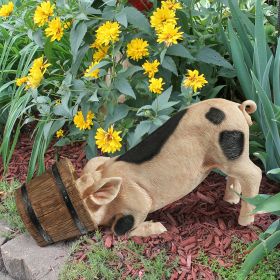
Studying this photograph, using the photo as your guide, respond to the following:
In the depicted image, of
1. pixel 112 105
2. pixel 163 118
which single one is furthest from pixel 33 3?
pixel 163 118

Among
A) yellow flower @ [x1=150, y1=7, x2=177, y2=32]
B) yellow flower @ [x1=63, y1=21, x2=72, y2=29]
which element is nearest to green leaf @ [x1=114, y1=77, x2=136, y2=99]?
yellow flower @ [x1=150, y1=7, x2=177, y2=32]

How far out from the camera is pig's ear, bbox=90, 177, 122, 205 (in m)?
2.60

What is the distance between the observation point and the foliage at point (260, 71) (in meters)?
2.82

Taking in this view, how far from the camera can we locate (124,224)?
274 cm

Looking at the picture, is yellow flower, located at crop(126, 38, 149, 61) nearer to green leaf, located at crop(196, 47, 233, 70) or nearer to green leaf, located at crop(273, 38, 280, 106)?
green leaf, located at crop(196, 47, 233, 70)

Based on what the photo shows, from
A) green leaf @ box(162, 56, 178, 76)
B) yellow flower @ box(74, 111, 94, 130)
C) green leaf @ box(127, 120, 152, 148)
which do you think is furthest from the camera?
yellow flower @ box(74, 111, 94, 130)

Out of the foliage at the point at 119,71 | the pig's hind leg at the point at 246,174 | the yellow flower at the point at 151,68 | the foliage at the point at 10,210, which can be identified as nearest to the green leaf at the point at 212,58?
the foliage at the point at 119,71

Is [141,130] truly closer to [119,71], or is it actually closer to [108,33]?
[119,71]

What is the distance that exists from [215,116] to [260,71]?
0.57 m

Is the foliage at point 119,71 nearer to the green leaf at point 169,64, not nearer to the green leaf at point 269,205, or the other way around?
the green leaf at point 169,64

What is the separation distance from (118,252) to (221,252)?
0.53 meters

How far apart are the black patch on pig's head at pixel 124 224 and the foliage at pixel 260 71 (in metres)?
0.75

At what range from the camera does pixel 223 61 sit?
313 cm

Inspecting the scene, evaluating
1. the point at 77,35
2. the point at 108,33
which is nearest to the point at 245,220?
the point at 108,33
